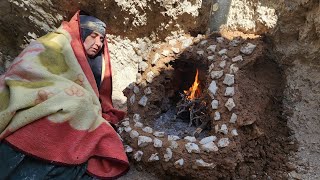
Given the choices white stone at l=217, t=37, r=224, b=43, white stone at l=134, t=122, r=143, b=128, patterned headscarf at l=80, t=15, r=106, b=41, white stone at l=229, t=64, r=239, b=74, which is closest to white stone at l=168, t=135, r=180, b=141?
white stone at l=134, t=122, r=143, b=128

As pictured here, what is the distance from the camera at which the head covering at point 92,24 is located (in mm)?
2404

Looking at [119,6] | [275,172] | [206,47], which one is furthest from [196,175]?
[119,6]

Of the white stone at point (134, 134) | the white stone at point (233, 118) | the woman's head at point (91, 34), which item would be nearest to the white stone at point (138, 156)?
the white stone at point (134, 134)

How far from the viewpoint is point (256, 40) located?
235cm

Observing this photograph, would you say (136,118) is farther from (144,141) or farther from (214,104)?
(214,104)

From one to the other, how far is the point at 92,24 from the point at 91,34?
0.07m

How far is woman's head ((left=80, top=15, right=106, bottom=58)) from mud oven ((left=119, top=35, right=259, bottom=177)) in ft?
1.26

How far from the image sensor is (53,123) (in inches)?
73.0

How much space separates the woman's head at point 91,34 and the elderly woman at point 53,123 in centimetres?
18

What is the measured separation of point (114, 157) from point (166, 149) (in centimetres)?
30

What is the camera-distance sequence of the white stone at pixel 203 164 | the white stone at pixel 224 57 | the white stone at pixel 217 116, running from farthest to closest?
the white stone at pixel 224 57
the white stone at pixel 217 116
the white stone at pixel 203 164

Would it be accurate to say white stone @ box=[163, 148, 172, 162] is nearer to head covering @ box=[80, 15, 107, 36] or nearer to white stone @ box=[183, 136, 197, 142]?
white stone @ box=[183, 136, 197, 142]

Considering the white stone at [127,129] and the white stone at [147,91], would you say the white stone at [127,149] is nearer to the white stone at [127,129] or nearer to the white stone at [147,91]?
the white stone at [127,129]

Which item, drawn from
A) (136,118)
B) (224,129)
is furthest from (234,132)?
(136,118)
